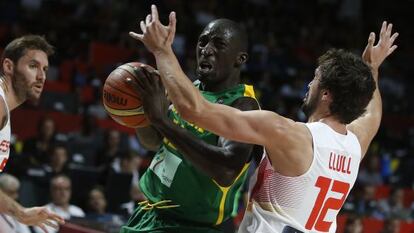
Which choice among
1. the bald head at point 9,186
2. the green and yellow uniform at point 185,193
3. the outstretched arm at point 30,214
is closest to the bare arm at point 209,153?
the green and yellow uniform at point 185,193

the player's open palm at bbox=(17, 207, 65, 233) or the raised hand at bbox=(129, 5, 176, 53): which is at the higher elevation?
the raised hand at bbox=(129, 5, 176, 53)

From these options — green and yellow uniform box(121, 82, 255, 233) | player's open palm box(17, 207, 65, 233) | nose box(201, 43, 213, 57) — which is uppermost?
nose box(201, 43, 213, 57)

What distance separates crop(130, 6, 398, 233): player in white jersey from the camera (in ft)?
10.4

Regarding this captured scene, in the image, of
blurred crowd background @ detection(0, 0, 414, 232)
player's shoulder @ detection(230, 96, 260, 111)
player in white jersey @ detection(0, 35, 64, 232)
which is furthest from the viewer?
blurred crowd background @ detection(0, 0, 414, 232)

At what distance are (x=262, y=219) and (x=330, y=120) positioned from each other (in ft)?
1.80

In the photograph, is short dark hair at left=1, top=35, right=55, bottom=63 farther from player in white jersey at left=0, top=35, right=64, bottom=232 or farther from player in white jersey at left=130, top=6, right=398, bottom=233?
player in white jersey at left=130, top=6, right=398, bottom=233

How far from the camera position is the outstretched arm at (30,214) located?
13.8 ft

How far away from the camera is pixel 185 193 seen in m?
3.74

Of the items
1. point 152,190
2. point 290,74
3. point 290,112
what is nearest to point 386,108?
point 290,74

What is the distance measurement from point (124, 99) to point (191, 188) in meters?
→ 0.55

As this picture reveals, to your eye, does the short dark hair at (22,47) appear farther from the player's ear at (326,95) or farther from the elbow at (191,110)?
the player's ear at (326,95)

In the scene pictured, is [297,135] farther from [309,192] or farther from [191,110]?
[191,110]

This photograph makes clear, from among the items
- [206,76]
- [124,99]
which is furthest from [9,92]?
[206,76]

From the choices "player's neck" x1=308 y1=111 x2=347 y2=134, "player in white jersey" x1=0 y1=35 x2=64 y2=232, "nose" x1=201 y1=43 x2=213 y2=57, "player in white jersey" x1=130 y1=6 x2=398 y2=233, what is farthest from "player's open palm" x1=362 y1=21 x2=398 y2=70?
"player in white jersey" x1=0 y1=35 x2=64 y2=232
